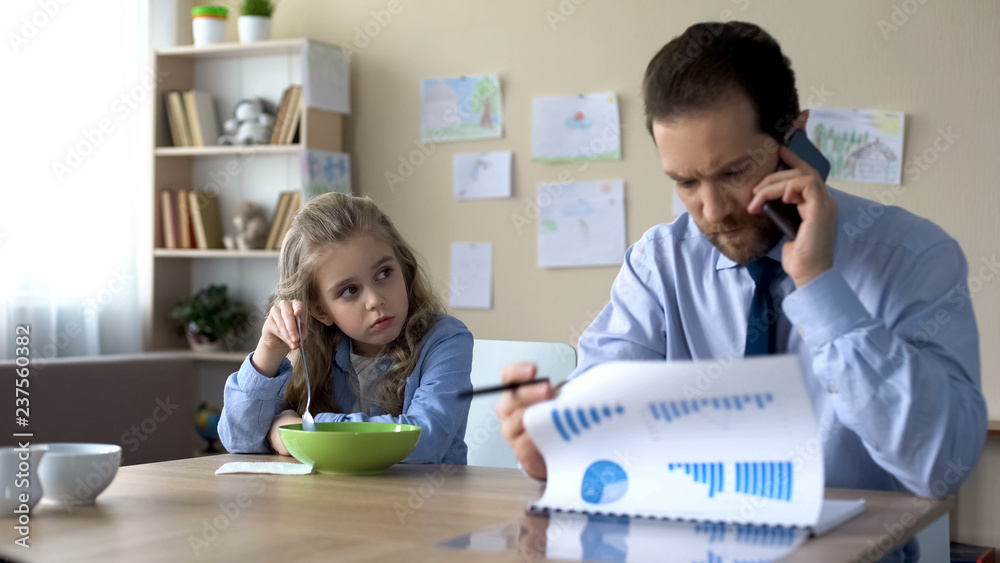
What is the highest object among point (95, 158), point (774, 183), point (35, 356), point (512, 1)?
point (512, 1)

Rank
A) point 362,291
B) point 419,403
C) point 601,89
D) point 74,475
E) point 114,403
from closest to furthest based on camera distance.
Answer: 1. point 74,475
2. point 419,403
3. point 362,291
4. point 114,403
5. point 601,89

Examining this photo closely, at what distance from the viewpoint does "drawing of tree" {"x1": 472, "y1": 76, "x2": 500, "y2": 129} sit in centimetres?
341

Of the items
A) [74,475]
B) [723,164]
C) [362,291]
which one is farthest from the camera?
[362,291]

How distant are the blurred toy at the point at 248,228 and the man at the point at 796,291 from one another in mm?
2542

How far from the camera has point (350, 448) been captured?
1235 millimetres

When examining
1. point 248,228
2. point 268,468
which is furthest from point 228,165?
point 268,468

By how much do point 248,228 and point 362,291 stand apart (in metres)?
2.15

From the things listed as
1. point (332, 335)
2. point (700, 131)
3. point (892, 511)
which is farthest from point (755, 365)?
point (332, 335)

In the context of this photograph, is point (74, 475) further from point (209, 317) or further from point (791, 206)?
point (209, 317)

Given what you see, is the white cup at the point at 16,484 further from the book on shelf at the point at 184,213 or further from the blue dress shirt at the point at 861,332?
the book on shelf at the point at 184,213

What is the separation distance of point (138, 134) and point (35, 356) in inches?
38.8

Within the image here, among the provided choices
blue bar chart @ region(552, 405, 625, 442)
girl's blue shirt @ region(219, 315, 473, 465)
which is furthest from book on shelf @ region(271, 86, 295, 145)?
blue bar chart @ region(552, 405, 625, 442)

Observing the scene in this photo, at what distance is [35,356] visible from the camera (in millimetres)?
3320

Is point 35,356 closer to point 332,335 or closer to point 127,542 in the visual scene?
point 332,335
